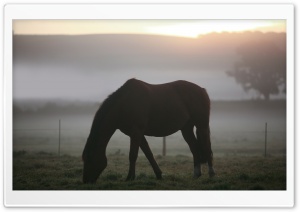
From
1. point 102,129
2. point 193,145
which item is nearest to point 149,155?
point 193,145

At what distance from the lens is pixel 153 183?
9.23m

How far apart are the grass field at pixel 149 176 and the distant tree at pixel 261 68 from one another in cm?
129

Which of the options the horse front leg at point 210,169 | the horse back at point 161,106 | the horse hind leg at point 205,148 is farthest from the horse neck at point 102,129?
the horse front leg at point 210,169

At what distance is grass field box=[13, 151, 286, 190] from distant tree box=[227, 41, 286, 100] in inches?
50.8

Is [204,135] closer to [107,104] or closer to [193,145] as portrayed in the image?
[193,145]

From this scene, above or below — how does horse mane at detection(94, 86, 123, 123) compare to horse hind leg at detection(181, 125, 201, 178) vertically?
above

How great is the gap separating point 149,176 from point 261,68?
275 centimetres

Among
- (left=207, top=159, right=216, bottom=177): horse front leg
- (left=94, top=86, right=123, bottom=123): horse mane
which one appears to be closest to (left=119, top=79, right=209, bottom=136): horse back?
(left=94, top=86, right=123, bottom=123): horse mane

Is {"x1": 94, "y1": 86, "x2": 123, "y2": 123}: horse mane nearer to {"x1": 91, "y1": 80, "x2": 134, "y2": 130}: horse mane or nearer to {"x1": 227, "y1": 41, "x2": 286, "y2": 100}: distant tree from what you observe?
{"x1": 91, "y1": 80, "x2": 134, "y2": 130}: horse mane

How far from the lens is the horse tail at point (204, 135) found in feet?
31.9

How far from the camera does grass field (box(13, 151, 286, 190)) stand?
920cm

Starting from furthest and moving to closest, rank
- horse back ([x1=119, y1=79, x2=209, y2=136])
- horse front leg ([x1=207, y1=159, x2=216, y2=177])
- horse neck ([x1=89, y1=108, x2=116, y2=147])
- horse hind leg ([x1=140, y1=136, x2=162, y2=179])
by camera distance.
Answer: horse front leg ([x1=207, y1=159, x2=216, y2=177]) < horse hind leg ([x1=140, y1=136, x2=162, y2=179]) < horse back ([x1=119, y1=79, x2=209, y2=136]) < horse neck ([x1=89, y1=108, x2=116, y2=147])

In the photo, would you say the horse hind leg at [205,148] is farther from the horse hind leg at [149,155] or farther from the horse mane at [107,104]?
the horse mane at [107,104]
